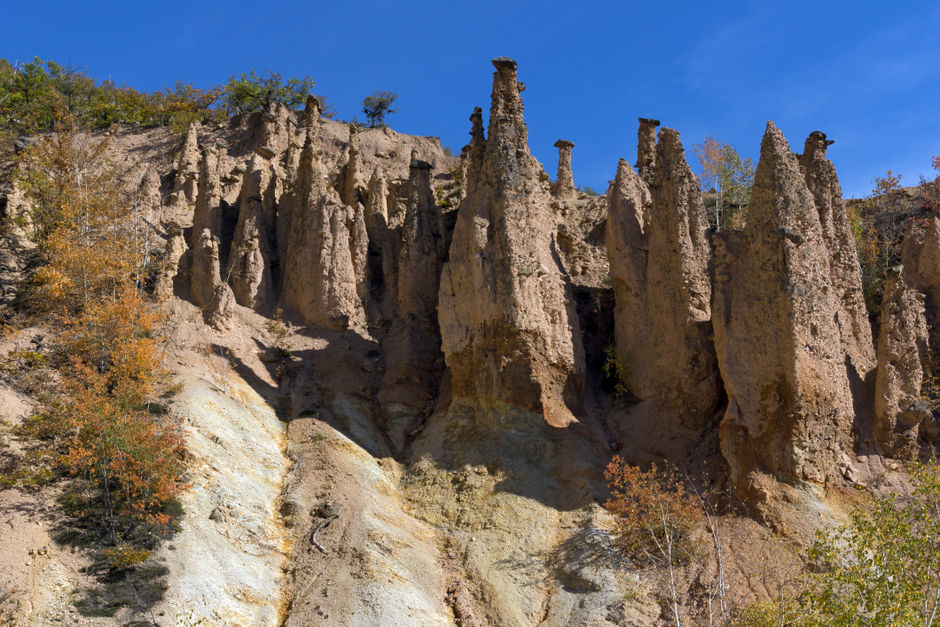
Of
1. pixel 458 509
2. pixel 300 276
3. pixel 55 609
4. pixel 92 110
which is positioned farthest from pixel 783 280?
pixel 92 110

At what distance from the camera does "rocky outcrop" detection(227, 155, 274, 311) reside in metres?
31.2

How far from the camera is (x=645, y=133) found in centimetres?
3384

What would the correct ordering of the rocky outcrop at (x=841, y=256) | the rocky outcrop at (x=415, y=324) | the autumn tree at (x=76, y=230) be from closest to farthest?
1. the rocky outcrop at (x=841, y=256)
2. the autumn tree at (x=76, y=230)
3. the rocky outcrop at (x=415, y=324)

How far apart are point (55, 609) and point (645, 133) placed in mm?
26062

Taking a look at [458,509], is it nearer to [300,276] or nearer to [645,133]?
[300,276]

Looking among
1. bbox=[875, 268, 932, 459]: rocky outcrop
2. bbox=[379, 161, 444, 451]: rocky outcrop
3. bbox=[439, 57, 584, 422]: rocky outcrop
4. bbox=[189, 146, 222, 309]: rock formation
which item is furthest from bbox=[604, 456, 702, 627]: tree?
bbox=[189, 146, 222, 309]: rock formation

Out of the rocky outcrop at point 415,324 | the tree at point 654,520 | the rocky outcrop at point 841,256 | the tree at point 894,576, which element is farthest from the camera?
the rocky outcrop at point 415,324

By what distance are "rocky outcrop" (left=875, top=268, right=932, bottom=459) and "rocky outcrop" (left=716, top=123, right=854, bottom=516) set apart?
105 centimetres

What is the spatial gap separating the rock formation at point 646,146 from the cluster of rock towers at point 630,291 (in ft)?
0.26

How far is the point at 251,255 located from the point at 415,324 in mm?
6767

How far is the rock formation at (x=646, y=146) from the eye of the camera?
33594 millimetres

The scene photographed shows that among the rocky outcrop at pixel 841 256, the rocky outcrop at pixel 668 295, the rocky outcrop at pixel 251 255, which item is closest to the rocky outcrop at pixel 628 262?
the rocky outcrop at pixel 668 295

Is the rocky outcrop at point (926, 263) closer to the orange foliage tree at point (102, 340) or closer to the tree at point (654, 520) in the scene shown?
the tree at point (654, 520)

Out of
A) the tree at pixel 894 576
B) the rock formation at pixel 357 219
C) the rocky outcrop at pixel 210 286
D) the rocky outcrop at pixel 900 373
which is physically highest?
the rock formation at pixel 357 219
